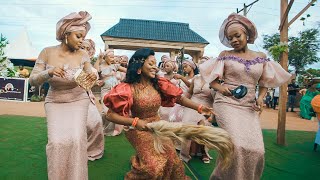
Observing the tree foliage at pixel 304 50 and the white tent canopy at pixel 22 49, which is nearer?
the white tent canopy at pixel 22 49

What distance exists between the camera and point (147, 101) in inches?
133

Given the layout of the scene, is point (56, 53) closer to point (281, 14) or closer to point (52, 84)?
point (52, 84)

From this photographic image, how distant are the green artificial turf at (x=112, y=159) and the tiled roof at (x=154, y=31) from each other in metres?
21.6

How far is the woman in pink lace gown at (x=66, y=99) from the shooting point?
326 centimetres

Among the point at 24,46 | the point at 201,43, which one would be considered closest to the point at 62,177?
the point at 24,46

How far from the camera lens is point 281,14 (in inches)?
295

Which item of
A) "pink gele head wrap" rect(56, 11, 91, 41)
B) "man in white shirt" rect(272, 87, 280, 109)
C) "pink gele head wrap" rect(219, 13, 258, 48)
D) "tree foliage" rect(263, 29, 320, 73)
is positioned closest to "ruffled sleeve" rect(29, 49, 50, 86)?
"pink gele head wrap" rect(56, 11, 91, 41)

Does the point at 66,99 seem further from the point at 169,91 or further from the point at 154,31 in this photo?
the point at 154,31

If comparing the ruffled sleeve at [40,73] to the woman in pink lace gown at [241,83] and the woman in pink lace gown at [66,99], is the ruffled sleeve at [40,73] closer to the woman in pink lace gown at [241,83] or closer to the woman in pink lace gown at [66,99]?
the woman in pink lace gown at [66,99]

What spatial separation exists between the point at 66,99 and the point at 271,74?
256 cm

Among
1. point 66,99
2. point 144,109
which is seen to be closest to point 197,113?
point 144,109

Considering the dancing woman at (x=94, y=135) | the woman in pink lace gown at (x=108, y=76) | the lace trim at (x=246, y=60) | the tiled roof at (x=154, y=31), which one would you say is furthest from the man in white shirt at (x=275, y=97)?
the lace trim at (x=246, y=60)

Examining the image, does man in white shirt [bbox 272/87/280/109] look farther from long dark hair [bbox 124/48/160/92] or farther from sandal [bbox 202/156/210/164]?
long dark hair [bbox 124/48/160/92]

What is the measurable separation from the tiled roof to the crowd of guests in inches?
960
